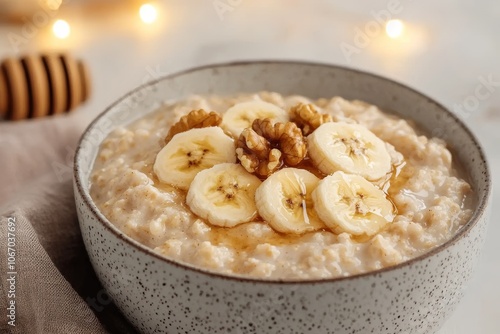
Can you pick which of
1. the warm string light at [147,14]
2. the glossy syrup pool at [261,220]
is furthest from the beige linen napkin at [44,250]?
the warm string light at [147,14]

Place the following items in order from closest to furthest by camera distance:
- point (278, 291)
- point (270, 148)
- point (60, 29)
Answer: point (278, 291)
point (270, 148)
point (60, 29)

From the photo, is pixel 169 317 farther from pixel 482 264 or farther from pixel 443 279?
pixel 482 264

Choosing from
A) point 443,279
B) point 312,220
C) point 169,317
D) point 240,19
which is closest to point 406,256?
point 443,279
